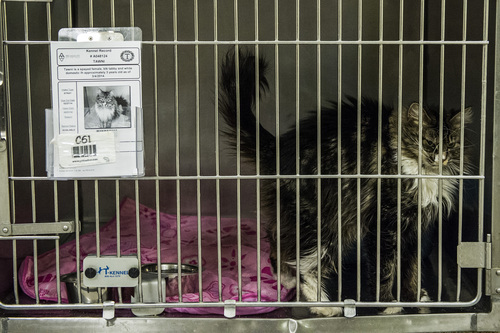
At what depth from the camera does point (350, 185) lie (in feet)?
5.65

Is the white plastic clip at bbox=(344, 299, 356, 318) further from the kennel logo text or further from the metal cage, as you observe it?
the kennel logo text

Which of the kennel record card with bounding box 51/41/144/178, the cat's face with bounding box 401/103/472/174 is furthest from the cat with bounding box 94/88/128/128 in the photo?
the cat's face with bounding box 401/103/472/174

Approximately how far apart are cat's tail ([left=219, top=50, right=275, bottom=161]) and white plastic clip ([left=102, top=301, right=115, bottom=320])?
24.1 inches

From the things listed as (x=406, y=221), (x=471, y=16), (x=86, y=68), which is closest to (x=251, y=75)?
(x=86, y=68)

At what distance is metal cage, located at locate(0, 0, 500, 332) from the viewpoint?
1479 mm

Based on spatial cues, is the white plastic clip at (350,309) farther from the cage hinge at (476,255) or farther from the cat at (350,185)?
the cage hinge at (476,255)

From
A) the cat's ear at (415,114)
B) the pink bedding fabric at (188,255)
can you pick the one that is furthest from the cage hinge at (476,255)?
the pink bedding fabric at (188,255)

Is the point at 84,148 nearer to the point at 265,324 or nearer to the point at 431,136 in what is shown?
the point at 265,324

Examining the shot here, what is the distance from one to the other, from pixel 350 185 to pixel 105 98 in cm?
80

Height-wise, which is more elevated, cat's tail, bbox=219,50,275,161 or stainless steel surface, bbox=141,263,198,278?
cat's tail, bbox=219,50,275,161

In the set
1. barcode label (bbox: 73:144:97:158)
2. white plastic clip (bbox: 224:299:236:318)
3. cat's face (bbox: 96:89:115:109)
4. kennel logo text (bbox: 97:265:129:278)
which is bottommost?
white plastic clip (bbox: 224:299:236:318)

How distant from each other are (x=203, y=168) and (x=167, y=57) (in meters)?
0.51

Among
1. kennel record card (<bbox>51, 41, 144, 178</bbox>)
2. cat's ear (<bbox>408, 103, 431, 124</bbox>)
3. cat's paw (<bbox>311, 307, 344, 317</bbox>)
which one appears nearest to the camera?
kennel record card (<bbox>51, 41, 144, 178</bbox>)

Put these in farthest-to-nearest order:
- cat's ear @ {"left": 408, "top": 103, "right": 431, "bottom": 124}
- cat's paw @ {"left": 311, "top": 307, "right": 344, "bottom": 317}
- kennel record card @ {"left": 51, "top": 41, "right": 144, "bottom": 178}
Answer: cat's ear @ {"left": 408, "top": 103, "right": 431, "bottom": 124}
cat's paw @ {"left": 311, "top": 307, "right": 344, "bottom": 317}
kennel record card @ {"left": 51, "top": 41, "right": 144, "bottom": 178}
